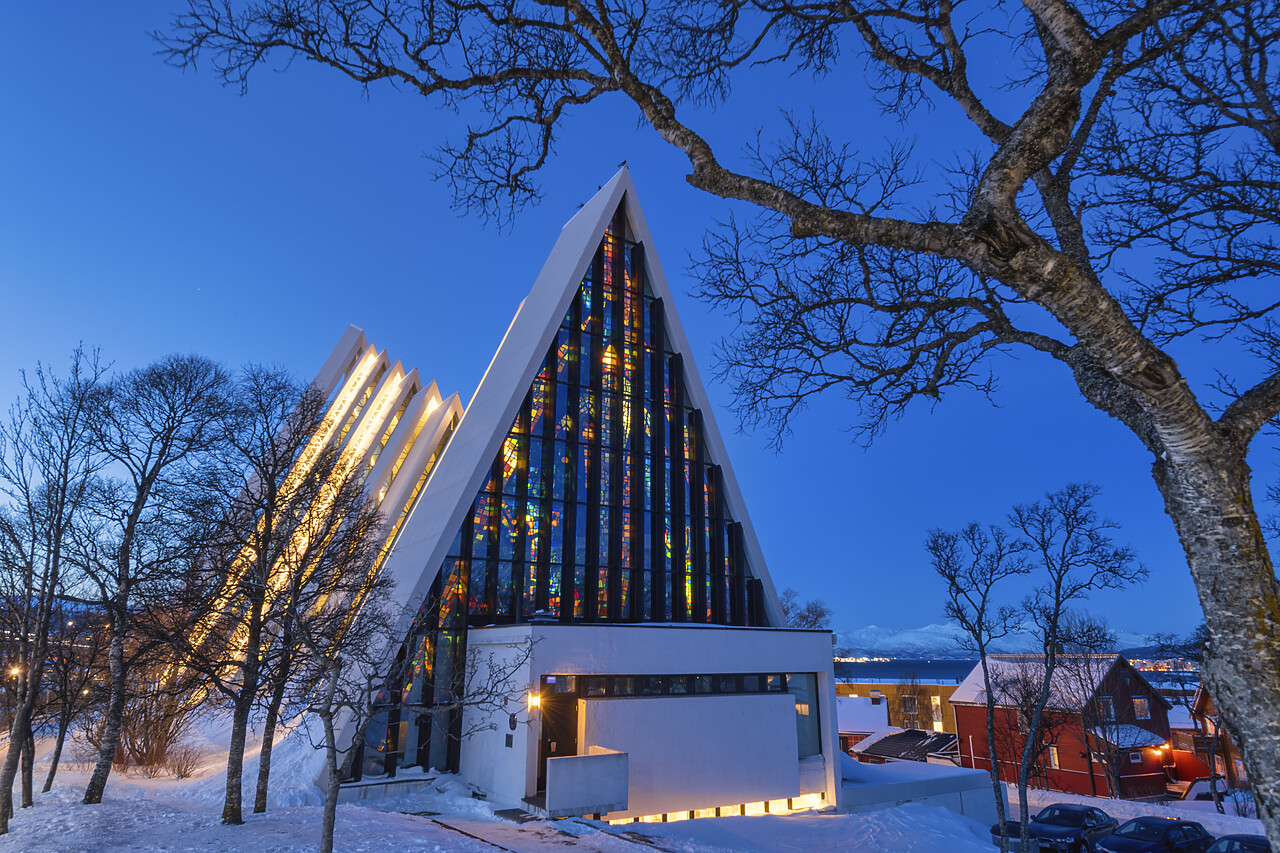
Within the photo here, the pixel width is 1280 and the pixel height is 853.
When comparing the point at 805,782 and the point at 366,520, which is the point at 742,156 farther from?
the point at 805,782

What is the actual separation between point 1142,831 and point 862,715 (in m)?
31.4

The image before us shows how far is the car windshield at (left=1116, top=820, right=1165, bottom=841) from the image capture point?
48.8ft

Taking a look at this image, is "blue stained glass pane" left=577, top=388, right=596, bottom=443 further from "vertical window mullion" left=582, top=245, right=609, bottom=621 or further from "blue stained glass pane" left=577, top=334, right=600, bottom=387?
"blue stained glass pane" left=577, top=334, right=600, bottom=387

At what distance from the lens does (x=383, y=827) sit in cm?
1016

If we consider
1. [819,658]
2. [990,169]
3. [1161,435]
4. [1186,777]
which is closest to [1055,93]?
[990,169]

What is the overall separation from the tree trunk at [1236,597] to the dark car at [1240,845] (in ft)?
45.5

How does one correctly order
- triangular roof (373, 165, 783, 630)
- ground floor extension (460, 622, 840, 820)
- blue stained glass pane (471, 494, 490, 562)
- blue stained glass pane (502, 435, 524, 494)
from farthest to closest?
blue stained glass pane (502, 435, 524, 494) < blue stained glass pane (471, 494, 490, 562) < triangular roof (373, 165, 783, 630) < ground floor extension (460, 622, 840, 820)

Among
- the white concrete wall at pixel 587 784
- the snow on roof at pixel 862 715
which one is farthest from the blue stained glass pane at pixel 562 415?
the snow on roof at pixel 862 715

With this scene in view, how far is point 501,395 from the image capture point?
20.7 meters

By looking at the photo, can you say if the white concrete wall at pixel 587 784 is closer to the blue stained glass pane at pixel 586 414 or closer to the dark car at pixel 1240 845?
the blue stained glass pane at pixel 586 414

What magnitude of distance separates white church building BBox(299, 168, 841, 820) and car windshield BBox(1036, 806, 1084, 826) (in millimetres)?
5857

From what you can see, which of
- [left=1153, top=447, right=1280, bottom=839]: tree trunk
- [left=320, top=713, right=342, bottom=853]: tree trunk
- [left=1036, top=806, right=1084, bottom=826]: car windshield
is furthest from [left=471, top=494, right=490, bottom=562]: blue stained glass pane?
[left=1153, top=447, right=1280, bottom=839]: tree trunk

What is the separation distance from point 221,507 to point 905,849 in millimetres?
14387

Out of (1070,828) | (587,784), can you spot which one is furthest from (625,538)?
(1070,828)
